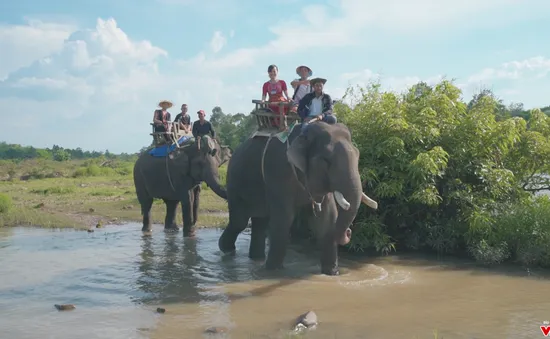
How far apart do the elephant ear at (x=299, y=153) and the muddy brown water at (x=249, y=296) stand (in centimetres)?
172

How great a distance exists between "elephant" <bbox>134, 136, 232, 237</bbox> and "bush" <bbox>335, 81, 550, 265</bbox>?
11.1 feet

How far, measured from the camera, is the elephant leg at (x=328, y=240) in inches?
348

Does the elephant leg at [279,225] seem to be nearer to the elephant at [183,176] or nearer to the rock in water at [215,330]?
the rock in water at [215,330]

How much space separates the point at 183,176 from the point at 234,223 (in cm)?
323

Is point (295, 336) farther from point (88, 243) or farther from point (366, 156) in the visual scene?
point (88, 243)

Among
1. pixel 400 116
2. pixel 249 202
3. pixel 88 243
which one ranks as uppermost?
pixel 400 116

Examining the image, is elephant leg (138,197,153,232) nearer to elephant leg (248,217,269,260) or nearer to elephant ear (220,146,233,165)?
elephant ear (220,146,233,165)

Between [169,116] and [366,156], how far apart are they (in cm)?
590

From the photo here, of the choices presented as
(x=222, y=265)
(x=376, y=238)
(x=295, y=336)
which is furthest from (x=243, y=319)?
(x=376, y=238)

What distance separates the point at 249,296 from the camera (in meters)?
7.85

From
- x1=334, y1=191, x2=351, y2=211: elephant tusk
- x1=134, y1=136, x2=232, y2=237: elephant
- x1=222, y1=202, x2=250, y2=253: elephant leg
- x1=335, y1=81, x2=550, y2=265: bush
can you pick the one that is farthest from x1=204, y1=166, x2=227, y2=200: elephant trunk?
x1=334, y1=191, x2=351, y2=211: elephant tusk

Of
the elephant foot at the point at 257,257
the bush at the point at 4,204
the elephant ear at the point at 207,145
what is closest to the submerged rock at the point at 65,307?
the elephant foot at the point at 257,257

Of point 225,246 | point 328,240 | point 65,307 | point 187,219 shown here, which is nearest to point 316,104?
point 328,240

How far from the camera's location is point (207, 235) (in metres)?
13.6
